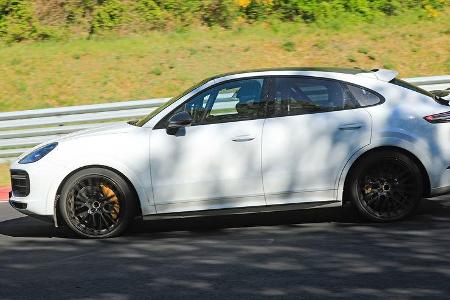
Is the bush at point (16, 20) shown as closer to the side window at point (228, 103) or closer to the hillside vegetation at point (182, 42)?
the hillside vegetation at point (182, 42)

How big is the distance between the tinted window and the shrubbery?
11.7 meters

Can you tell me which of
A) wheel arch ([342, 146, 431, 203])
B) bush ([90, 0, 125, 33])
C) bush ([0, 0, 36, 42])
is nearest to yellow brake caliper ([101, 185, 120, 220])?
Answer: wheel arch ([342, 146, 431, 203])

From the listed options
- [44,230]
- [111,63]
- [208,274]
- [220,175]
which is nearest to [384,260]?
[208,274]

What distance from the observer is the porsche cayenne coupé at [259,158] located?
8500mm

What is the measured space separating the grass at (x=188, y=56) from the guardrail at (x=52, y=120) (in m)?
3.07

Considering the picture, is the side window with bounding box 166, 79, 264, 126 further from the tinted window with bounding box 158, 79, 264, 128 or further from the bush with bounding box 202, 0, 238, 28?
the bush with bounding box 202, 0, 238, 28

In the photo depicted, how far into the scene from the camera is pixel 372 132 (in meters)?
8.51

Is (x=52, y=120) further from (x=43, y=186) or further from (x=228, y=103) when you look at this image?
(x=228, y=103)

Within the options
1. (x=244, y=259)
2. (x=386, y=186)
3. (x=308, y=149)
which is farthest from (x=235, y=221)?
(x=244, y=259)

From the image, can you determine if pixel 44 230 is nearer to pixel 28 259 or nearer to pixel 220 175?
pixel 28 259

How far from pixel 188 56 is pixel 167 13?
8.84 ft

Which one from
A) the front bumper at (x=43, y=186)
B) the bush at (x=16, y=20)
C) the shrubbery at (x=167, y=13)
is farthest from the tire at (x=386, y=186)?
the bush at (x=16, y=20)

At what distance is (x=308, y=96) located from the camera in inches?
341

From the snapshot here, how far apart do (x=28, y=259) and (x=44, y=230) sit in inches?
58.0
